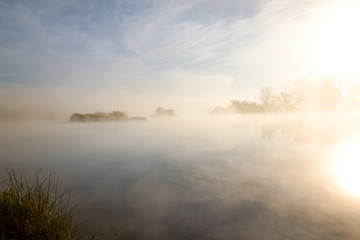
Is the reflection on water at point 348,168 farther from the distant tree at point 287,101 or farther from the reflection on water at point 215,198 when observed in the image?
the distant tree at point 287,101

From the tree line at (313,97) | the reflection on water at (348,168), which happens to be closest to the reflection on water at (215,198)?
the reflection on water at (348,168)

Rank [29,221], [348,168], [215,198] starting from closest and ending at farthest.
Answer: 1. [29,221]
2. [215,198]
3. [348,168]

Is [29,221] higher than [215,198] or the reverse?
higher

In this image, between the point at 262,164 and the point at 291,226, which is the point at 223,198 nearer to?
the point at 291,226

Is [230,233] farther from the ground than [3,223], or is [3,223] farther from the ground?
[3,223]

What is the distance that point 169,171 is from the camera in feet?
37.4

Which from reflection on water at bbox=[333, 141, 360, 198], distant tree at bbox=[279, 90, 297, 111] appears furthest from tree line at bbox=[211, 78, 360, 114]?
reflection on water at bbox=[333, 141, 360, 198]

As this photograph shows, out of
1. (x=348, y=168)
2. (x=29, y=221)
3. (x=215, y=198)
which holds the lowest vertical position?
(x=348, y=168)

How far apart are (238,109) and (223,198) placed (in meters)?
87.8

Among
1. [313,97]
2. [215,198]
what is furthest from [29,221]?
[313,97]

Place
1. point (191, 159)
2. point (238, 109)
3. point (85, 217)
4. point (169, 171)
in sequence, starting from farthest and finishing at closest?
1. point (238, 109)
2. point (191, 159)
3. point (169, 171)
4. point (85, 217)

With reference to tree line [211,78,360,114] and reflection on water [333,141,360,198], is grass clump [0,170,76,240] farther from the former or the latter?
tree line [211,78,360,114]

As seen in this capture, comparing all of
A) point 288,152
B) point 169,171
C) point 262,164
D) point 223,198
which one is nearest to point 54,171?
point 169,171

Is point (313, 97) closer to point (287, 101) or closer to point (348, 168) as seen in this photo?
point (287, 101)
